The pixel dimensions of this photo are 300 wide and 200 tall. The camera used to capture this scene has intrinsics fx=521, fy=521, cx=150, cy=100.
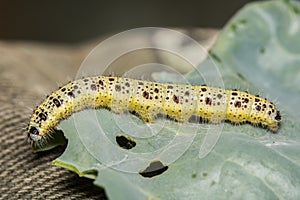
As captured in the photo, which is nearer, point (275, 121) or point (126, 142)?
point (126, 142)

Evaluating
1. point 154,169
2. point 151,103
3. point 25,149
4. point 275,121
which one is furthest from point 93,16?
point 154,169

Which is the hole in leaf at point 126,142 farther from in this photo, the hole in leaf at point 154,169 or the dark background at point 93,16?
the dark background at point 93,16

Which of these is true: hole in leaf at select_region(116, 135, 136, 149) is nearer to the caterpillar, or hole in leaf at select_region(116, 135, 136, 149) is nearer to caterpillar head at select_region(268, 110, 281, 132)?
the caterpillar

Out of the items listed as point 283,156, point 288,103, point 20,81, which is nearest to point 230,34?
point 288,103

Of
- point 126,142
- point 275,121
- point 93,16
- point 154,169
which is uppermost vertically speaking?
point 93,16

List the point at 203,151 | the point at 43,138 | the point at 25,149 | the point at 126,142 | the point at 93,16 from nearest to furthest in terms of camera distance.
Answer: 1. the point at 203,151
2. the point at 126,142
3. the point at 43,138
4. the point at 25,149
5. the point at 93,16

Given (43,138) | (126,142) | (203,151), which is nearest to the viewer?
(203,151)

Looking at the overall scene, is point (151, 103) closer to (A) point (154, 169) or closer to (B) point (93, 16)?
(A) point (154, 169)
